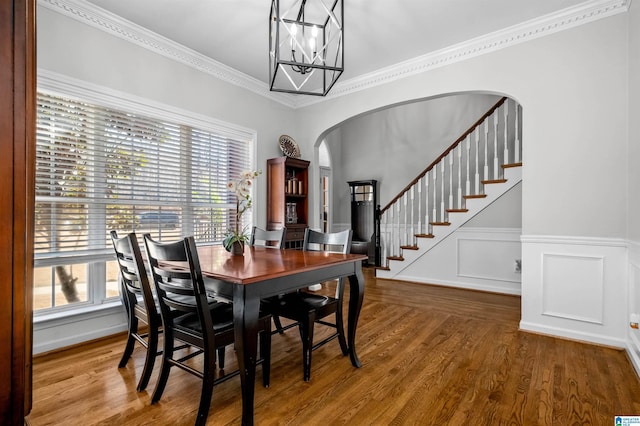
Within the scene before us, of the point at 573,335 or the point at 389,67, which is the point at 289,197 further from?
the point at 573,335

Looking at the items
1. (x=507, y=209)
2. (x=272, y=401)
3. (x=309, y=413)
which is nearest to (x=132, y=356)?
(x=272, y=401)

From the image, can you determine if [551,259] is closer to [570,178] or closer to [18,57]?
[570,178]

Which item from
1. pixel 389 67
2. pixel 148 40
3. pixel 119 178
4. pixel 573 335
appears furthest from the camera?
pixel 389 67

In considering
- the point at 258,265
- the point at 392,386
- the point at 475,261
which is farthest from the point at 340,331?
the point at 475,261

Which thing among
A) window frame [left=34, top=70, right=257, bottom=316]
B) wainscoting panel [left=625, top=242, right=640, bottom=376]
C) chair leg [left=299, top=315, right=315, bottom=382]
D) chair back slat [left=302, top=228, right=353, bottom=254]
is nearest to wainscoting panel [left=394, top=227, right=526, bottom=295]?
wainscoting panel [left=625, top=242, right=640, bottom=376]

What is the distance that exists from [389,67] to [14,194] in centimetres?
394

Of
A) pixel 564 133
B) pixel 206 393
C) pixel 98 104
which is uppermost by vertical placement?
pixel 98 104

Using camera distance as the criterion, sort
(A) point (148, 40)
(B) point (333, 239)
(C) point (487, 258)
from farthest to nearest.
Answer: (C) point (487, 258)
(A) point (148, 40)
(B) point (333, 239)

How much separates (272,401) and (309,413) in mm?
247

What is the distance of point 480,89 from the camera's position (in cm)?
331

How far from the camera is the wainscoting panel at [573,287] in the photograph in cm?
272

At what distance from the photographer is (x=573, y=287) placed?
9.26 feet

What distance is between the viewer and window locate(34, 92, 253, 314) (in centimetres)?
256

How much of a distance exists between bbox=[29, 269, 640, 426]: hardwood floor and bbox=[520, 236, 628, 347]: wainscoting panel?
0.55ft
